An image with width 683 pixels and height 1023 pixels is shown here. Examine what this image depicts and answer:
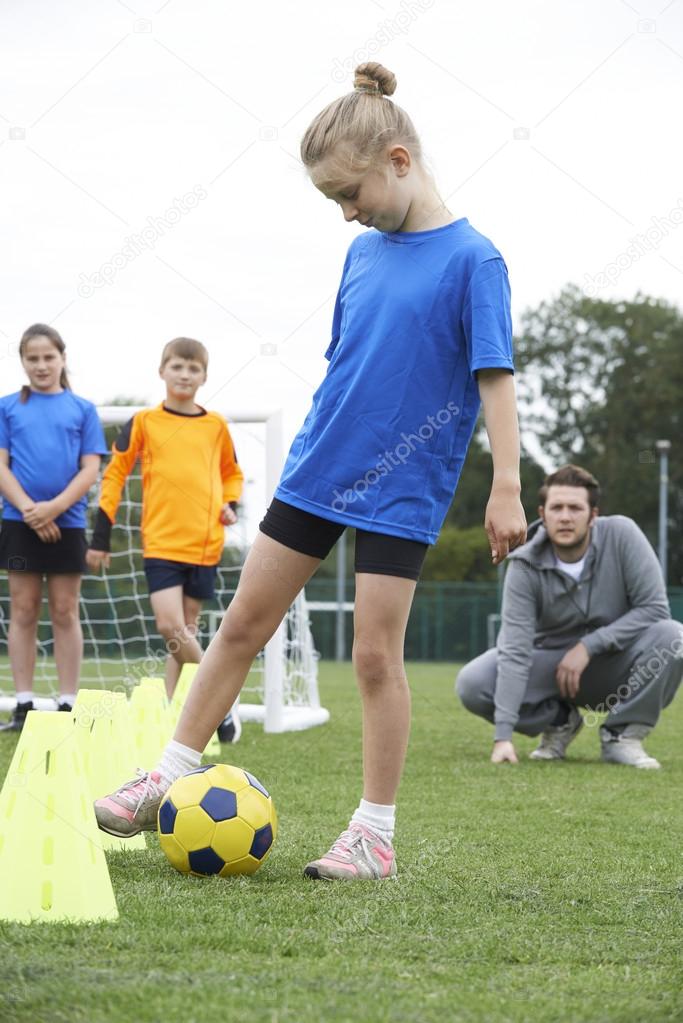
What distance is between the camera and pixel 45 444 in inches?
248

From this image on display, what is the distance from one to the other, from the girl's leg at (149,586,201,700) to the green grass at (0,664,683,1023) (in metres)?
1.90

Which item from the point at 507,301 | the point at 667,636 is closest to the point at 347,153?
the point at 507,301

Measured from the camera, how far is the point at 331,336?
10.3ft

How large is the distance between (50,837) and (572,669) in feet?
11.4

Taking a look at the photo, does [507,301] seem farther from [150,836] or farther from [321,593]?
[321,593]

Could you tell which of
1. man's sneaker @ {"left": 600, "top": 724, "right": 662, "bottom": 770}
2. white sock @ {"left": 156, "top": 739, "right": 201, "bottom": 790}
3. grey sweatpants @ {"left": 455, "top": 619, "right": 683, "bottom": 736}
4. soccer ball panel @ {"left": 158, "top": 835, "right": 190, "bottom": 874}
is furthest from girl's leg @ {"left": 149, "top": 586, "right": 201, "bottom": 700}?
soccer ball panel @ {"left": 158, "top": 835, "right": 190, "bottom": 874}

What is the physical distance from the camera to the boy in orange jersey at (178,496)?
5965 millimetres

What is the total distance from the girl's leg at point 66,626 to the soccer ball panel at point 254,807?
3520mm

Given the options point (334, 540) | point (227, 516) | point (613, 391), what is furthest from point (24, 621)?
point (613, 391)

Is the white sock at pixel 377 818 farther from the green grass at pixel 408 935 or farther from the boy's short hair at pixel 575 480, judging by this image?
the boy's short hair at pixel 575 480

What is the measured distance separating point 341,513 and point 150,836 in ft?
3.88

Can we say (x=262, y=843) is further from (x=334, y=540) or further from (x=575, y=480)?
(x=575, y=480)

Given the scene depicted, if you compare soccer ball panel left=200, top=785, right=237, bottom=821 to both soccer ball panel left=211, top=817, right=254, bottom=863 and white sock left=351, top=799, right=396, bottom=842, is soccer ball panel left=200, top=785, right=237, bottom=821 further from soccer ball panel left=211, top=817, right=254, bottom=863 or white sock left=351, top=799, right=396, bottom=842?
white sock left=351, top=799, right=396, bottom=842

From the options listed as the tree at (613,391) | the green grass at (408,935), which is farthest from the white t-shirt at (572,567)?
the tree at (613,391)
